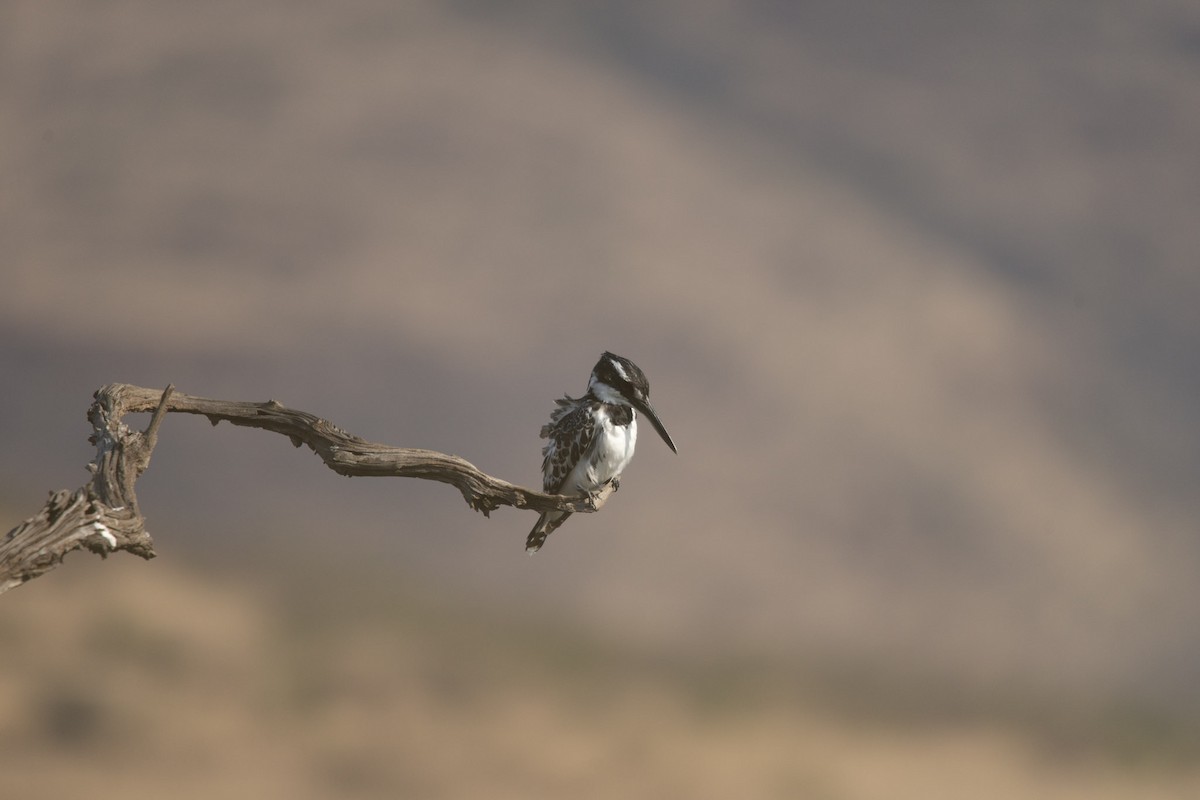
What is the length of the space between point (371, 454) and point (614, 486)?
8.62 ft

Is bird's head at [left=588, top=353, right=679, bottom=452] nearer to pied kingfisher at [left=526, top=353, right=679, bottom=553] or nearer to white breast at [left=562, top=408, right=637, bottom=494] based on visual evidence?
pied kingfisher at [left=526, top=353, right=679, bottom=553]

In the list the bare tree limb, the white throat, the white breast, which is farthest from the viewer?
the white throat

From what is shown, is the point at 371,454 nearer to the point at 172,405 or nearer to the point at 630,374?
the point at 172,405

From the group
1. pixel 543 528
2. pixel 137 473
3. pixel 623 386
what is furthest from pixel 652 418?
pixel 137 473

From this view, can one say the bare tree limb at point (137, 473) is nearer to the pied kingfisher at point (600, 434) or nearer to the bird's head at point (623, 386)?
the pied kingfisher at point (600, 434)

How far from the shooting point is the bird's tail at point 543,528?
9.72 m

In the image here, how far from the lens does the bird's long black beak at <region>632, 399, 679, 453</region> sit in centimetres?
985

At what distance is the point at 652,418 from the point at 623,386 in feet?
1.49

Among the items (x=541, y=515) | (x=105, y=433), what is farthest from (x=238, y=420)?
(x=541, y=515)

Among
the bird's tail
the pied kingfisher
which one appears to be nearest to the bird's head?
the pied kingfisher

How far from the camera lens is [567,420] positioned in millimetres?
10039

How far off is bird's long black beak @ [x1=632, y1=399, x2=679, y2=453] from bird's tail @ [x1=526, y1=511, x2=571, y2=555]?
1.20 metres

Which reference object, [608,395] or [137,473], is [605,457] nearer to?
[608,395]

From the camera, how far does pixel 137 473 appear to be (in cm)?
738
